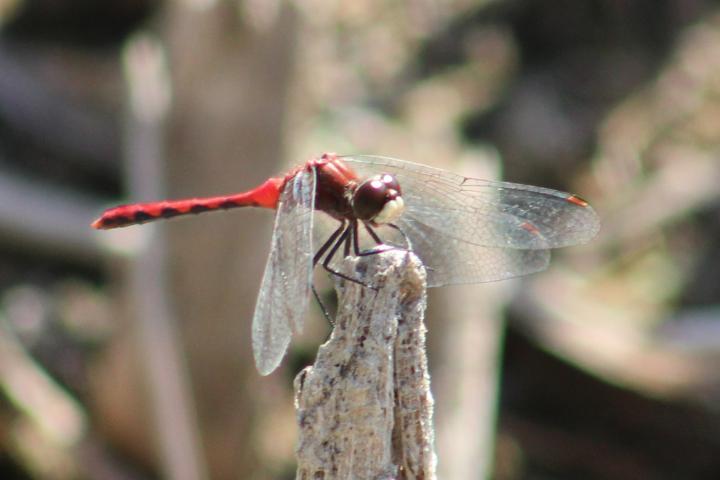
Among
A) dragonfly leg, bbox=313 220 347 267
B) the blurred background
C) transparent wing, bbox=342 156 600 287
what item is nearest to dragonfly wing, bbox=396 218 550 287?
transparent wing, bbox=342 156 600 287

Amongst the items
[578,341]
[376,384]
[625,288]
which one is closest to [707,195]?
[625,288]

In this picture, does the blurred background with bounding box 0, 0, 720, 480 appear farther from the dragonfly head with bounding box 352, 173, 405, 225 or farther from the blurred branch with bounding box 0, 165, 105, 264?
the dragonfly head with bounding box 352, 173, 405, 225

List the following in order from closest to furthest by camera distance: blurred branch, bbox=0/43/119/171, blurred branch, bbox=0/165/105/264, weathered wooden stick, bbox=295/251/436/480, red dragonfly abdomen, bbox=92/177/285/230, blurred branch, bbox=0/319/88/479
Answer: weathered wooden stick, bbox=295/251/436/480
red dragonfly abdomen, bbox=92/177/285/230
blurred branch, bbox=0/319/88/479
blurred branch, bbox=0/165/105/264
blurred branch, bbox=0/43/119/171

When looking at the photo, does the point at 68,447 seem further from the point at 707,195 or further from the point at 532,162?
the point at 707,195

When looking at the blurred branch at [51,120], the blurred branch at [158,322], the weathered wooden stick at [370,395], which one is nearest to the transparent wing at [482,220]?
the weathered wooden stick at [370,395]

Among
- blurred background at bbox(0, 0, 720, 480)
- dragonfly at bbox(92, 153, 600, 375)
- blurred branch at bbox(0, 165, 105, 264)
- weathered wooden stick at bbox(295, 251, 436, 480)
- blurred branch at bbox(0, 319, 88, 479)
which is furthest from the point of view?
blurred branch at bbox(0, 165, 105, 264)

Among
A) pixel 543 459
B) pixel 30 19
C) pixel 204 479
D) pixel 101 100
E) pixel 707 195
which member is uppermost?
pixel 30 19
